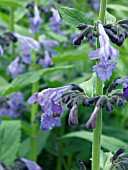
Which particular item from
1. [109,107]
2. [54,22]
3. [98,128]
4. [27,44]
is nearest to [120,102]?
[109,107]

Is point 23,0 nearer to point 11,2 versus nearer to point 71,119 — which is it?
point 11,2

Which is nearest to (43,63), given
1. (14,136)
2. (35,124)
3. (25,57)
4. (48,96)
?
(25,57)

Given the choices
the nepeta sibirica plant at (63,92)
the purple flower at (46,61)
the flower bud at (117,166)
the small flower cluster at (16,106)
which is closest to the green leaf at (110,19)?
the nepeta sibirica plant at (63,92)

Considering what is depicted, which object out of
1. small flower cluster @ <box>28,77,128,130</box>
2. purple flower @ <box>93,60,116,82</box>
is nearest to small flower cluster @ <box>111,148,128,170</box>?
small flower cluster @ <box>28,77,128,130</box>

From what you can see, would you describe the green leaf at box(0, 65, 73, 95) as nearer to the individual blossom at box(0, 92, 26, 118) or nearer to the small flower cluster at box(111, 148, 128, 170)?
the individual blossom at box(0, 92, 26, 118)

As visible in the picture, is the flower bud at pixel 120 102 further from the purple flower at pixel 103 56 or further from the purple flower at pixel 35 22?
the purple flower at pixel 35 22

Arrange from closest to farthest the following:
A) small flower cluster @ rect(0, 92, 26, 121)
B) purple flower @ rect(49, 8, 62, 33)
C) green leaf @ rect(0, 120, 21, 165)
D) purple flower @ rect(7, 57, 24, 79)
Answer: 1. green leaf @ rect(0, 120, 21, 165)
2. purple flower @ rect(7, 57, 24, 79)
3. small flower cluster @ rect(0, 92, 26, 121)
4. purple flower @ rect(49, 8, 62, 33)

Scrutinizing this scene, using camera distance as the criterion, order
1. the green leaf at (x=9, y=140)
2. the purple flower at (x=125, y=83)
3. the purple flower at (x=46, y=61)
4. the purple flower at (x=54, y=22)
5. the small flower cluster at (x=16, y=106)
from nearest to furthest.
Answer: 1. the purple flower at (x=125, y=83)
2. the green leaf at (x=9, y=140)
3. the purple flower at (x=46, y=61)
4. the small flower cluster at (x=16, y=106)
5. the purple flower at (x=54, y=22)
